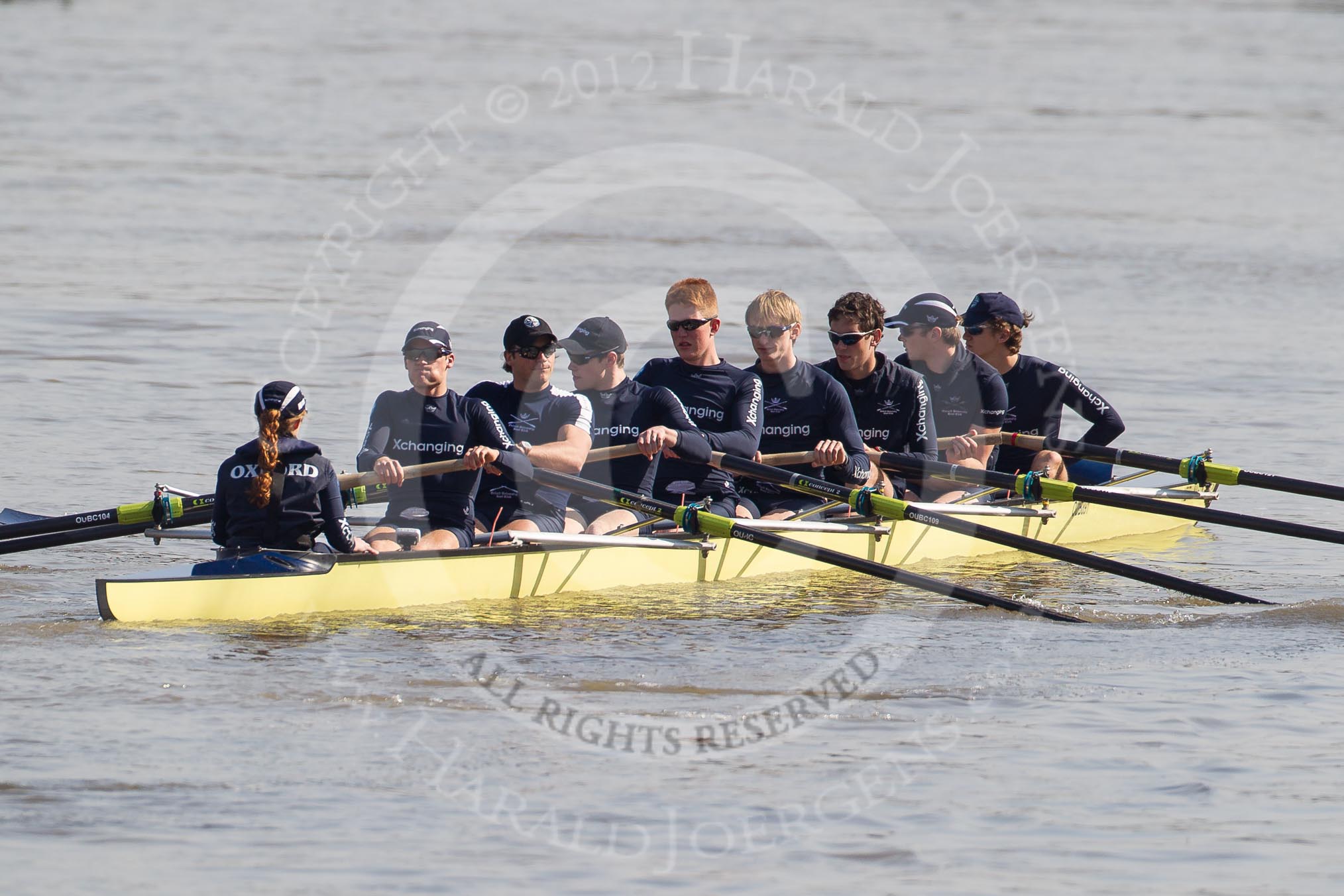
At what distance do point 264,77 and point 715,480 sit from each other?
3367cm

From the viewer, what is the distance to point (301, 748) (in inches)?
322

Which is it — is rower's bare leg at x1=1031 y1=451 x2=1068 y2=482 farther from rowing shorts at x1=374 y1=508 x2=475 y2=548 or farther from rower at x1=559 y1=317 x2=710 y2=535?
rowing shorts at x1=374 y1=508 x2=475 y2=548

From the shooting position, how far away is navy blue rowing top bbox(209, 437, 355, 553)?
9312mm

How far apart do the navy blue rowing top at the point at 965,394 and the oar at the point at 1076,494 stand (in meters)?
0.94

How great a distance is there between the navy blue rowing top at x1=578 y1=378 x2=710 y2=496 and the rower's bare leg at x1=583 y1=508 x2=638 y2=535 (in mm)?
187

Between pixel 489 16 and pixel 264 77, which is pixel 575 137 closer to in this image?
pixel 264 77

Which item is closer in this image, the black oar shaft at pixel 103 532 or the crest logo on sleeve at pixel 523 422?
the black oar shaft at pixel 103 532

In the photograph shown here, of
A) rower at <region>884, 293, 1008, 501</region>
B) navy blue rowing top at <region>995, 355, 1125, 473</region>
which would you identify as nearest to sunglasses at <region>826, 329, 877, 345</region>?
rower at <region>884, 293, 1008, 501</region>

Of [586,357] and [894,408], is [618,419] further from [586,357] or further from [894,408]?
[894,408]

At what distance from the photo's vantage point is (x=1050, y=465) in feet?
44.8

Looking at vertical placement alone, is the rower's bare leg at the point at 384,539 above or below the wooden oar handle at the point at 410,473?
below

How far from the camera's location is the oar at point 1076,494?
39.1 feet

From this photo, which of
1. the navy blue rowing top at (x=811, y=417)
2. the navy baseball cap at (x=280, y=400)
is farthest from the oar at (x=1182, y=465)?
the navy baseball cap at (x=280, y=400)

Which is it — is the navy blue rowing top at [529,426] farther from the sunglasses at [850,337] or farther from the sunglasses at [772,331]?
the sunglasses at [850,337]
